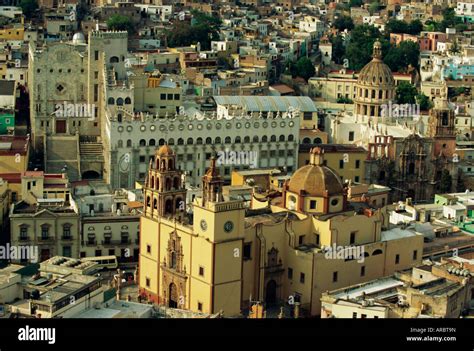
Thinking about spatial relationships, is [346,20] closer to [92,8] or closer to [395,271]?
[92,8]

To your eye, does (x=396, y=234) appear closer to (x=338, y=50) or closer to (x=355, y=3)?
(x=338, y=50)

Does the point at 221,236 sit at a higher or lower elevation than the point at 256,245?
higher

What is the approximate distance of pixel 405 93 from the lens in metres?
75.2

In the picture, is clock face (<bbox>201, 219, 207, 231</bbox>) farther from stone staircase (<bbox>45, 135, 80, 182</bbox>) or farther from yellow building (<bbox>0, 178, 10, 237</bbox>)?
stone staircase (<bbox>45, 135, 80, 182</bbox>)

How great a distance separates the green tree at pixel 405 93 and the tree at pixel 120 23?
2604cm

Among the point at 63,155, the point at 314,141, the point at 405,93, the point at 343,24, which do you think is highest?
the point at 343,24

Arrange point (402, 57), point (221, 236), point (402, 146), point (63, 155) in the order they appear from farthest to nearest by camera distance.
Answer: point (402, 57) → point (402, 146) → point (63, 155) → point (221, 236)

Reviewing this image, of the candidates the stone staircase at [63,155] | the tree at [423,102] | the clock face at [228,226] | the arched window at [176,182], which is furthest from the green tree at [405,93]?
the clock face at [228,226]

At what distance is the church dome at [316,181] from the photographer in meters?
36.3

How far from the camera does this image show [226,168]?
5194cm

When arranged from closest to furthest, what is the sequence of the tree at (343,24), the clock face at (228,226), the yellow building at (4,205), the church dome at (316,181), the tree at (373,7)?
the clock face at (228,226) → the church dome at (316,181) → the yellow building at (4,205) → the tree at (343,24) → the tree at (373,7)

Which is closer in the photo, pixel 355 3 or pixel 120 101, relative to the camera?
pixel 120 101

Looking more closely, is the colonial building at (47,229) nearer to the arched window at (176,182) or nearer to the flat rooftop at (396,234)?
the arched window at (176,182)

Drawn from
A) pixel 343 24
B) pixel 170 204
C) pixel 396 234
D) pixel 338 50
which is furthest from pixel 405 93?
pixel 170 204
